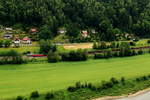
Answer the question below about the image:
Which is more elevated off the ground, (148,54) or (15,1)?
(15,1)

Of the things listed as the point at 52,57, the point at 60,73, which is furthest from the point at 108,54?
the point at 60,73

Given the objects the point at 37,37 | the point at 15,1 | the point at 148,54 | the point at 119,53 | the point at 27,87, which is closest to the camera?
the point at 27,87

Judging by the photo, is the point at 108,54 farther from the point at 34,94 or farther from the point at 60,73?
the point at 34,94

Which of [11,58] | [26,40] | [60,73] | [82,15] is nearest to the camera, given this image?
[60,73]

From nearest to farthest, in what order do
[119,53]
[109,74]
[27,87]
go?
[27,87], [109,74], [119,53]

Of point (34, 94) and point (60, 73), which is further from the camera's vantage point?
point (60, 73)

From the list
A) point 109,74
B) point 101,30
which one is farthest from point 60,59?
point 101,30

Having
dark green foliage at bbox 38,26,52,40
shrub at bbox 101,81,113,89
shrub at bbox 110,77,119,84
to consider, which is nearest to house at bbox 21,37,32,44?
dark green foliage at bbox 38,26,52,40

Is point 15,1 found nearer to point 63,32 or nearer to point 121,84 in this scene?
point 63,32
